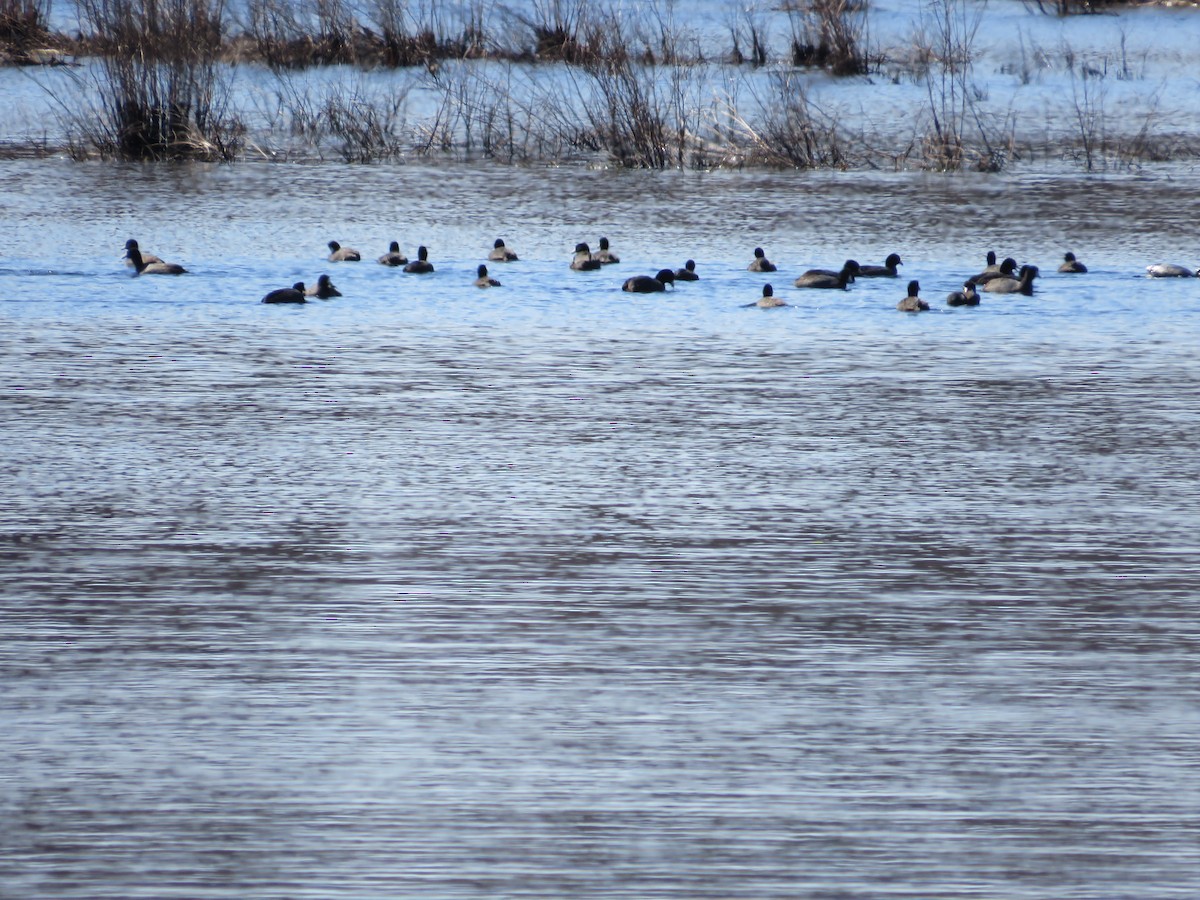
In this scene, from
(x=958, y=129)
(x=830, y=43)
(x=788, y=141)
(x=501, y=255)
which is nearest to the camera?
(x=501, y=255)

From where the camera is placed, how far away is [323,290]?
13.4 meters

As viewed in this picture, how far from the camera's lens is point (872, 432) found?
889 centimetres

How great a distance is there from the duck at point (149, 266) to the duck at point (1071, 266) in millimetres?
6417

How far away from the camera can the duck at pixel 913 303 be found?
12930 mm

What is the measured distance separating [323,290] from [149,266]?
5.49 feet

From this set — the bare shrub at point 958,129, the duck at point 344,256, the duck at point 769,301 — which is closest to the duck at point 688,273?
the duck at point 769,301

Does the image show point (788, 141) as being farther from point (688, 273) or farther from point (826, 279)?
point (826, 279)

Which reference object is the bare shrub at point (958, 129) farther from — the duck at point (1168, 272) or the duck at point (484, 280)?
the duck at point (484, 280)

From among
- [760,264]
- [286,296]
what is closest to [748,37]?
[760,264]

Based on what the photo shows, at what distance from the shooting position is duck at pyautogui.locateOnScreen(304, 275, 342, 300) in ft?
43.9

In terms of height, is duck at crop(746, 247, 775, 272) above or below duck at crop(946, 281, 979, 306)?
above

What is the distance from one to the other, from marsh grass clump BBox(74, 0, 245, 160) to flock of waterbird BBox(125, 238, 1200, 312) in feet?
25.7

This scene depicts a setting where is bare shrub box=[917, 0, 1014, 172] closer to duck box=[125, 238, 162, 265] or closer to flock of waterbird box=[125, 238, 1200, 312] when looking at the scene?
flock of waterbird box=[125, 238, 1200, 312]

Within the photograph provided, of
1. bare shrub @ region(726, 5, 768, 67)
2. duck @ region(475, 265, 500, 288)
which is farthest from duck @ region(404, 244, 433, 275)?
bare shrub @ region(726, 5, 768, 67)
